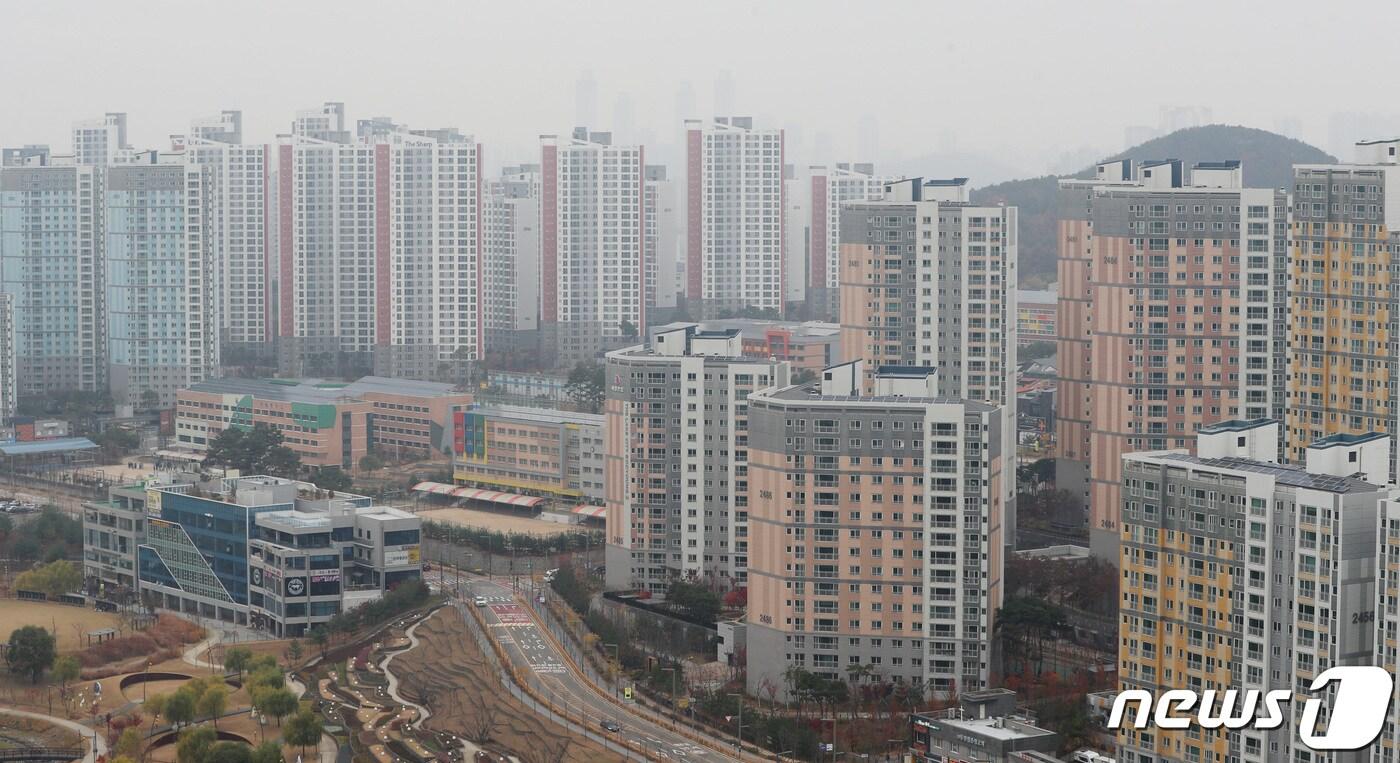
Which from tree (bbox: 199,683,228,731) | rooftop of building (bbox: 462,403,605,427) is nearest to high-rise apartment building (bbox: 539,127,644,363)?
rooftop of building (bbox: 462,403,605,427)

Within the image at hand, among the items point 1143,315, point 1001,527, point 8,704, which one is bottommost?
point 8,704

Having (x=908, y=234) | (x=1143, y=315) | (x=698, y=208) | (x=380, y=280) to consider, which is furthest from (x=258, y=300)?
(x=1143, y=315)

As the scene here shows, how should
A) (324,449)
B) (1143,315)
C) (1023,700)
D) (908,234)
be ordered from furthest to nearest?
(324,449)
(908,234)
(1143,315)
(1023,700)

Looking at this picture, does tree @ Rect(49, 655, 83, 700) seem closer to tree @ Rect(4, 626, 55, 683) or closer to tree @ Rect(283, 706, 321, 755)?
tree @ Rect(4, 626, 55, 683)

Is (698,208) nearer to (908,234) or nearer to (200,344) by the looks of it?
(200,344)

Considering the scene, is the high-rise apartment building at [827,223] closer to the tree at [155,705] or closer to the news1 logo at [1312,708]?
the tree at [155,705]

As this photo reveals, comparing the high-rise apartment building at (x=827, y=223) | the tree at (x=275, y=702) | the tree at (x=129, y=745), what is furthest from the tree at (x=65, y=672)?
the high-rise apartment building at (x=827, y=223)
